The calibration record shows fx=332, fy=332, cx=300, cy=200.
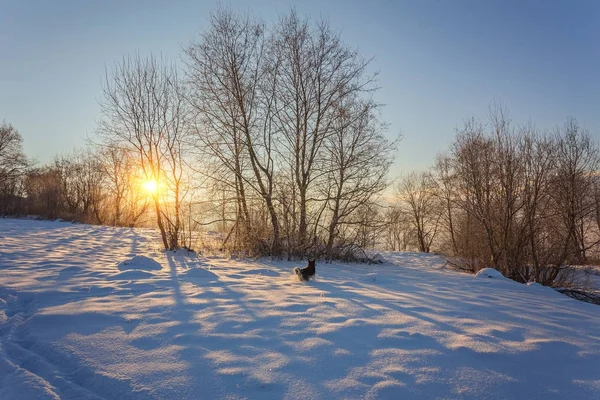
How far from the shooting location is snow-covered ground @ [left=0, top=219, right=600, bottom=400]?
7.38ft

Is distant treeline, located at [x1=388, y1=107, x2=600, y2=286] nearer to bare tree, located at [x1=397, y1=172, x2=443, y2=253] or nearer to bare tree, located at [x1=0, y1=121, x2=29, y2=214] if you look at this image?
bare tree, located at [x1=397, y1=172, x2=443, y2=253]

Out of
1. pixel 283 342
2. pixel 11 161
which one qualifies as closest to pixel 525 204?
pixel 283 342

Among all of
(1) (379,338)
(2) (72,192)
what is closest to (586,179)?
(1) (379,338)

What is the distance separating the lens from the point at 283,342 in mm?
2926

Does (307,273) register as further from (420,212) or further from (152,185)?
(420,212)

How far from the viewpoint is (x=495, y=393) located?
7.27 feet

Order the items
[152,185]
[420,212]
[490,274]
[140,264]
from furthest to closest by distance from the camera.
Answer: [420,212] → [152,185] → [490,274] → [140,264]

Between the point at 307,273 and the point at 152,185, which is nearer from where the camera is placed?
the point at 307,273

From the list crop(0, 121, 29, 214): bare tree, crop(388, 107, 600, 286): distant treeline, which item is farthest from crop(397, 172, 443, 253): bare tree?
crop(0, 121, 29, 214): bare tree

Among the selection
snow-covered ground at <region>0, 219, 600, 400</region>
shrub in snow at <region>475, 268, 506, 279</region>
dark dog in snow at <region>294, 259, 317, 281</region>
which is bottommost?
snow-covered ground at <region>0, 219, 600, 400</region>

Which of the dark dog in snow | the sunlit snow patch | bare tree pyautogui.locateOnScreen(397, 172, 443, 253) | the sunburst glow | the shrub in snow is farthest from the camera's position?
bare tree pyautogui.locateOnScreen(397, 172, 443, 253)

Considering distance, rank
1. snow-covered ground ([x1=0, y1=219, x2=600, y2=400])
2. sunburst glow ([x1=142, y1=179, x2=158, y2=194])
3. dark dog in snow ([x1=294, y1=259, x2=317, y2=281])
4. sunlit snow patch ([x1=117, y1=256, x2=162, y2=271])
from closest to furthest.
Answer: snow-covered ground ([x1=0, y1=219, x2=600, y2=400]) < dark dog in snow ([x1=294, y1=259, x2=317, y2=281]) < sunlit snow patch ([x1=117, y1=256, x2=162, y2=271]) < sunburst glow ([x1=142, y1=179, x2=158, y2=194])

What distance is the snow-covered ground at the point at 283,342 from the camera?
2250mm

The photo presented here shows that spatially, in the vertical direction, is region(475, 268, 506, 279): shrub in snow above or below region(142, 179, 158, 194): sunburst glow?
below
